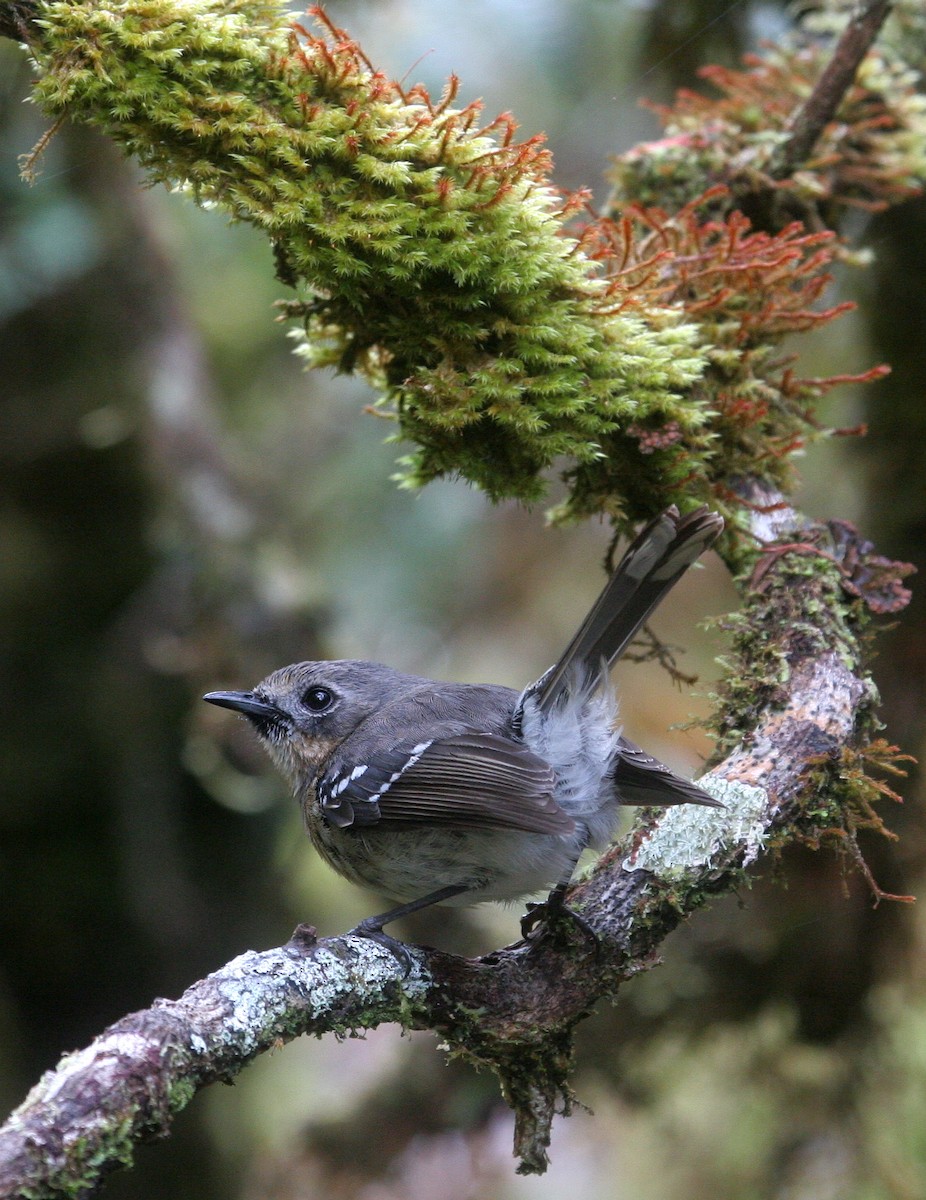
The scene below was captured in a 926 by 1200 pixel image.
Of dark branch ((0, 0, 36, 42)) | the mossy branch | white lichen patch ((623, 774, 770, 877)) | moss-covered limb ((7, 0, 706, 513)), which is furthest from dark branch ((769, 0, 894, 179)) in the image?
dark branch ((0, 0, 36, 42))

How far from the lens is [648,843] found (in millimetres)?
2707

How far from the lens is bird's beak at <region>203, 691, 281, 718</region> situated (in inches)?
133

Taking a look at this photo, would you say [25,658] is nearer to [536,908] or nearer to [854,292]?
[536,908]

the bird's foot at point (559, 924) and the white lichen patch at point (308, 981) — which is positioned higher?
the bird's foot at point (559, 924)

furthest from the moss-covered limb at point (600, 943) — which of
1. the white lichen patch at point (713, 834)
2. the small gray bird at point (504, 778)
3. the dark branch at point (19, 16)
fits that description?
the dark branch at point (19, 16)

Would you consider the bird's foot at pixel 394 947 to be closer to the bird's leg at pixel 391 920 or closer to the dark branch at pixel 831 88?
the bird's leg at pixel 391 920

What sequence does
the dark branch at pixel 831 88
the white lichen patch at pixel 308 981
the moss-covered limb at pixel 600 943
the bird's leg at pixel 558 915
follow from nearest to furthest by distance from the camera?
the moss-covered limb at pixel 600 943 < the white lichen patch at pixel 308 981 < the bird's leg at pixel 558 915 < the dark branch at pixel 831 88

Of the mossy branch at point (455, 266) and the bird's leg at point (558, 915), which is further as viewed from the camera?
the bird's leg at point (558, 915)

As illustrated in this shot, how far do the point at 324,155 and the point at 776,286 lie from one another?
138 centimetres

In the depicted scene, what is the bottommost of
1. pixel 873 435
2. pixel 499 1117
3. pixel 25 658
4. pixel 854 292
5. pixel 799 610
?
pixel 499 1117

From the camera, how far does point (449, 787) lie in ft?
9.40

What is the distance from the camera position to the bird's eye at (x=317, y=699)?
3455 mm

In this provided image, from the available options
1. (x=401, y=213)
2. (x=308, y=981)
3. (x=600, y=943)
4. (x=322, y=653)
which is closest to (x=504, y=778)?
(x=600, y=943)

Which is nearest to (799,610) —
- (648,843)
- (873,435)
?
(648,843)
